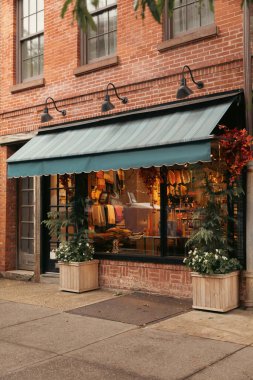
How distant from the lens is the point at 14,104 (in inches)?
432

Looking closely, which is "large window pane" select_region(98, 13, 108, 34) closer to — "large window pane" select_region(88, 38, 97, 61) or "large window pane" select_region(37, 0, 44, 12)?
"large window pane" select_region(88, 38, 97, 61)

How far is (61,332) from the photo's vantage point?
6164 mm

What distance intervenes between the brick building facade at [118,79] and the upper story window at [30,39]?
8 cm

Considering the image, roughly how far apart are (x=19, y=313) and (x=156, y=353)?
112 inches

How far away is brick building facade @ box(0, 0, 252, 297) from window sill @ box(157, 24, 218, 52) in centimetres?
2

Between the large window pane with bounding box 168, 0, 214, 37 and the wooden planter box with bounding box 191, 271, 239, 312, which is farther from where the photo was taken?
the large window pane with bounding box 168, 0, 214, 37

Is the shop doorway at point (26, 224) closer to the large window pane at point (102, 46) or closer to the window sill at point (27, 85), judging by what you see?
the window sill at point (27, 85)

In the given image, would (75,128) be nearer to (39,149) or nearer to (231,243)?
(39,149)

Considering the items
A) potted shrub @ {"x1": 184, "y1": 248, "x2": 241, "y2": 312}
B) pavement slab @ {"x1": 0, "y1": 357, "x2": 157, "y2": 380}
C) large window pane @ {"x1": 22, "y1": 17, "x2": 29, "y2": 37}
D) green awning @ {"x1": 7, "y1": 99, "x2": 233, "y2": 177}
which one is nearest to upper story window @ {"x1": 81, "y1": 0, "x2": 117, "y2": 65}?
green awning @ {"x1": 7, "y1": 99, "x2": 233, "y2": 177}

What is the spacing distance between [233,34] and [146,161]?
2.45 meters

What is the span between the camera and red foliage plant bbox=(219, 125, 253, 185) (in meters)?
6.71

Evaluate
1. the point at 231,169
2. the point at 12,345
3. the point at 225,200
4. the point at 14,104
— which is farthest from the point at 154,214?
the point at 14,104

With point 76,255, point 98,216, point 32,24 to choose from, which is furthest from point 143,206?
point 32,24

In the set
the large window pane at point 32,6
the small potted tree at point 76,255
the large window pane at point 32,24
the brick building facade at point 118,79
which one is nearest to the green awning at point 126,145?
the brick building facade at point 118,79
